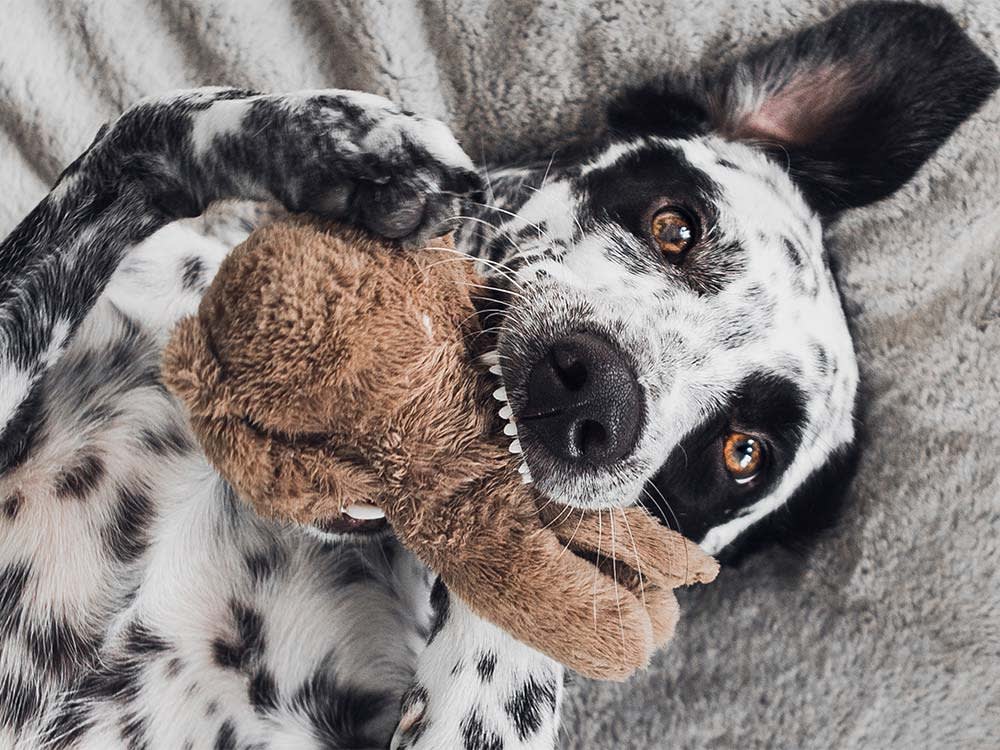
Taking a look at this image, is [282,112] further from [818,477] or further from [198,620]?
[818,477]

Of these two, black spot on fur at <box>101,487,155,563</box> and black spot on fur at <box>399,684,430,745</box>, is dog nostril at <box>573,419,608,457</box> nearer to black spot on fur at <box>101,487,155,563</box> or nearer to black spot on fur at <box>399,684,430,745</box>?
black spot on fur at <box>399,684,430,745</box>

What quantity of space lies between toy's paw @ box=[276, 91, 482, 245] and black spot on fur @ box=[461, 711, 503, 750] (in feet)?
3.02

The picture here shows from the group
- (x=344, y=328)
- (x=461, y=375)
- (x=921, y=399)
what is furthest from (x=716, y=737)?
(x=344, y=328)

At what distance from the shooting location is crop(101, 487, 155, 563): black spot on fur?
1.86 meters

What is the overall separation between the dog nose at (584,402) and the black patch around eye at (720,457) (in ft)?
0.90

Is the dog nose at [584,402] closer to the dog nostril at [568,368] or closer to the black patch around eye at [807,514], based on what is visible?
the dog nostril at [568,368]

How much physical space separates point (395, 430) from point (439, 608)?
0.72 metres

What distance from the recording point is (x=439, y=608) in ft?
6.17

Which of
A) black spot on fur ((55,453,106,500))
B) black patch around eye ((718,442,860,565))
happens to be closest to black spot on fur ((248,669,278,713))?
black spot on fur ((55,453,106,500))

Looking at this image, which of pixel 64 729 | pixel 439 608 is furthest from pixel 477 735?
pixel 64 729

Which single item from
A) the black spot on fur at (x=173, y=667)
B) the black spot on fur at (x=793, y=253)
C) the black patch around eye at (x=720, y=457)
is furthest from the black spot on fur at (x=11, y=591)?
the black spot on fur at (x=793, y=253)

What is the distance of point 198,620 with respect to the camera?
1.88m

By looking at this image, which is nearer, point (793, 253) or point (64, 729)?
point (64, 729)

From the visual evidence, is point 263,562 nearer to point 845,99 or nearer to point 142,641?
point 142,641
